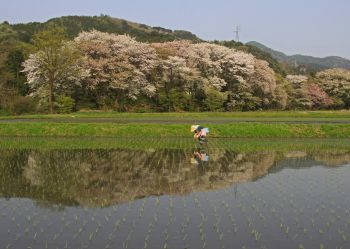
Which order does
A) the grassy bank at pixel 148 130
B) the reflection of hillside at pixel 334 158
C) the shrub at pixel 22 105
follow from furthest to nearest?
the shrub at pixel 22 105 < the grassy bank at pixel 148 130 < the reflection of hillside at pixel 334 158

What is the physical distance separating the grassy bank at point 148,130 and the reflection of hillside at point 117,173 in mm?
7707

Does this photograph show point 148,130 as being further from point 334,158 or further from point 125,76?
point 125,76

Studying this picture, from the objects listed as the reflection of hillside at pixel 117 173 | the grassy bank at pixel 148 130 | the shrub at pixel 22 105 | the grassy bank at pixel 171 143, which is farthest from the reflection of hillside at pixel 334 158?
the shrub at pixel 22 105

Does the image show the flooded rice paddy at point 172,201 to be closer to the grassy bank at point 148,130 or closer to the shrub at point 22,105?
the grassy bank at point 148,130

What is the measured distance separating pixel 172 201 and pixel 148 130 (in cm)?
1862

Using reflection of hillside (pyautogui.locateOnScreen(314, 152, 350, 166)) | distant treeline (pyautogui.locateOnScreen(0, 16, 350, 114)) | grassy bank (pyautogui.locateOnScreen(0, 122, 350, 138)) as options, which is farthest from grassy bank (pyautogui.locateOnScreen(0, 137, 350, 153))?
distant treeline (pyautogui.locateOnScreen(0, 16, 350, 114))

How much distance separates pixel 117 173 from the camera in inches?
679

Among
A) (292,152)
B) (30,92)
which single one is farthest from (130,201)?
(30,92)

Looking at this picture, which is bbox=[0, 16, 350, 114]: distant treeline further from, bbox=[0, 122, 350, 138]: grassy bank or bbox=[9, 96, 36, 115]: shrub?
bbox=[0, 122, 350, 138]: grassy bank

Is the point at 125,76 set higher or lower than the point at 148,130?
higher

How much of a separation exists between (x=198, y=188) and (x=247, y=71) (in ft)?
157

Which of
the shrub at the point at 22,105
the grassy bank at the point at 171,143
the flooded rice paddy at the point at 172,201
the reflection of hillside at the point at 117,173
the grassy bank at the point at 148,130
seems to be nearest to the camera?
the flooded rice paddy at the point at 172,201

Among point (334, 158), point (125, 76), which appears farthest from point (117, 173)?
point (125, 76)

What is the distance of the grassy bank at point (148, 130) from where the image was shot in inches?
1228
